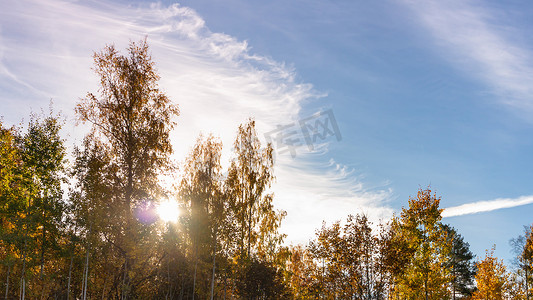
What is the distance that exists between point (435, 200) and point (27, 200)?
26836 mm

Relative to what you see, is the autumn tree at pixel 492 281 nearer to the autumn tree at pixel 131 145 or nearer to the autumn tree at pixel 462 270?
the autumn tree at pixel 462 270

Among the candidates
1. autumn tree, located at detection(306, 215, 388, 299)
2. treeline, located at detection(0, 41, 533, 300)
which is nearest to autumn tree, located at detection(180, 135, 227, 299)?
treeline, located at detection(0, 41, 533, 300)

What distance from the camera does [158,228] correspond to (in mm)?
20281

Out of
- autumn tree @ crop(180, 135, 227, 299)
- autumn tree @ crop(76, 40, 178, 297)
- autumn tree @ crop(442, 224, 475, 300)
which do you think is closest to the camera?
autumn tree @ crop(76, 40, 178, 297)

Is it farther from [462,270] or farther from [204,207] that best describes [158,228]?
[462,270]

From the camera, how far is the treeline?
20.3m

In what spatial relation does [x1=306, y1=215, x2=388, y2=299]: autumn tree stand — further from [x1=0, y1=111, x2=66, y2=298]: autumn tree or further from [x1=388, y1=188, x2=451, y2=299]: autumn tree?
[x1=0, y1=111, x2=66, y2=298]: autumn tree

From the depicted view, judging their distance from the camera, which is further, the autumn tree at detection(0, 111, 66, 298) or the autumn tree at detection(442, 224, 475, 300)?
the autumn tree at detection(442, 224, 475, 300)

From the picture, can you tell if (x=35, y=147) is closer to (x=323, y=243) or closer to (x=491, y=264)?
(x=323, y=243)

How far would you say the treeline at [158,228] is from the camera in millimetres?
20266

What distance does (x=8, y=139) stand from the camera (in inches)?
1011

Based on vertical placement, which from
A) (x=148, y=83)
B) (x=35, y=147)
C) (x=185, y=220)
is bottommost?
(x=185, y=220)

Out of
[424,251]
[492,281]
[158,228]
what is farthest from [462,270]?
Answer: [158,228]

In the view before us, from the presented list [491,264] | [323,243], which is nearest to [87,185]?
[323,243]
